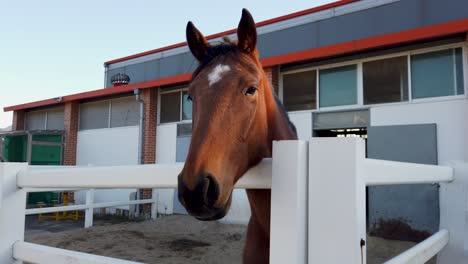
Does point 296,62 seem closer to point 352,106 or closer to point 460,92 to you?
point 352,106

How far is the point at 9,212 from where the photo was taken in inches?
63.7

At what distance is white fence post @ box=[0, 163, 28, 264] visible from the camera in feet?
5.21

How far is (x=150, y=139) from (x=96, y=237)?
14.4ft

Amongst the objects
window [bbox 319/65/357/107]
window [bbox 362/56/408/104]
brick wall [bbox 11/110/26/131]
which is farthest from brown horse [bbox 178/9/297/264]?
brick wall [bbox 11/110/26/131]

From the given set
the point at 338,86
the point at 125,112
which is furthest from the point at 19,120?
the point at 338,86

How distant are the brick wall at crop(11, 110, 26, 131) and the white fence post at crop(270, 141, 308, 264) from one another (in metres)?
17.8

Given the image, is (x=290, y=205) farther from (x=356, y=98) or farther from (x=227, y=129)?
(x=356, y=98)

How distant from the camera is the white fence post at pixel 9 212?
1.59 m

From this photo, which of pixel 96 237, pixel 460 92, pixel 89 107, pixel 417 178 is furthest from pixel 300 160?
pixel 89 107

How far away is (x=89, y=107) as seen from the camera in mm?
13602

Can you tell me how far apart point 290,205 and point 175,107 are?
35.2 ft

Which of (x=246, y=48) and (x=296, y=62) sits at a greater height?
(x=296, y=62)

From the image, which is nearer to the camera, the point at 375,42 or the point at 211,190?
the point at 211,190

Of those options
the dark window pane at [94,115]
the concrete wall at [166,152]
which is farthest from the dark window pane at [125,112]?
the concrete wall at [166,152]
